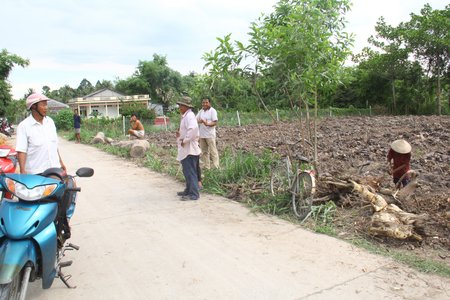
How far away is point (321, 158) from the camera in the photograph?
9.95 meters

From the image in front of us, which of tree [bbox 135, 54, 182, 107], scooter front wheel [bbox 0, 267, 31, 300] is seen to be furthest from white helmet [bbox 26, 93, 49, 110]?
tree [bbox 135, 54, 182, 107]

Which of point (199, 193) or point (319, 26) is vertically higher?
point (319, 26)

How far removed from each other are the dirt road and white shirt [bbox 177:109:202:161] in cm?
97

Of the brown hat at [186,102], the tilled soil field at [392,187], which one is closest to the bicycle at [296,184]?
the tilled soil field at [392,187]

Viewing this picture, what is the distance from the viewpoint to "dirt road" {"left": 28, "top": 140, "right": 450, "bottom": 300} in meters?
3.41

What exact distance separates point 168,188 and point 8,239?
191 inches

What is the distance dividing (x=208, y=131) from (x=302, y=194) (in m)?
3.40

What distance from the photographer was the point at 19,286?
9.48 feet

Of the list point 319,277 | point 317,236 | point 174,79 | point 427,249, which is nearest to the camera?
point 319,277

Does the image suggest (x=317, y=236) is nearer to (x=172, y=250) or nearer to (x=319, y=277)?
(x=319, y=277)

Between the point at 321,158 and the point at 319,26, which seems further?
the point at 321,158

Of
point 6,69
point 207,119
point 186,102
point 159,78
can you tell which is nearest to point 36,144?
point 186,102

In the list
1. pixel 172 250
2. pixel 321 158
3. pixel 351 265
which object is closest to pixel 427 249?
pixel 351 265

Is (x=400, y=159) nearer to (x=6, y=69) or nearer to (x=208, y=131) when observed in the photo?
(x=208, y=131)
